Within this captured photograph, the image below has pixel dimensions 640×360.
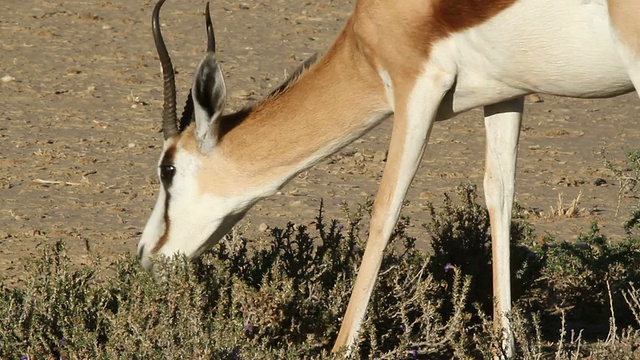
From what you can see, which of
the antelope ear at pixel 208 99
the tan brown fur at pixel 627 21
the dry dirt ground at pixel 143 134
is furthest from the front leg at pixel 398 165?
the dry dirt ground at pixel 143 134

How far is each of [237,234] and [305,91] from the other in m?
0.92

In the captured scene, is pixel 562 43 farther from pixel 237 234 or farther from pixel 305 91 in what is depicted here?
pixel 237 234

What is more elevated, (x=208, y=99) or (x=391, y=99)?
(x=208, y=99)

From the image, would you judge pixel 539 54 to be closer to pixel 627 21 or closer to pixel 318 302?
pixel 627 21

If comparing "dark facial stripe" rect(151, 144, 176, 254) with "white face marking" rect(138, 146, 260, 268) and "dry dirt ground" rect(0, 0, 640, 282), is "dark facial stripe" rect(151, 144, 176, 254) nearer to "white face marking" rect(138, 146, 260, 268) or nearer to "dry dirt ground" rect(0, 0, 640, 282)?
"white face marking" rect(138, 146, 260, 268)

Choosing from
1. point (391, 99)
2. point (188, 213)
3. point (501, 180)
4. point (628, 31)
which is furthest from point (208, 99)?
point (628, 31)

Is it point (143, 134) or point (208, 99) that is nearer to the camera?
point (208, 99)

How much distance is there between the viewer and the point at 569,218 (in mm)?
8016

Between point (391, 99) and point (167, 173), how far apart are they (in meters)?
1.11

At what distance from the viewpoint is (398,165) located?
524 centimetres

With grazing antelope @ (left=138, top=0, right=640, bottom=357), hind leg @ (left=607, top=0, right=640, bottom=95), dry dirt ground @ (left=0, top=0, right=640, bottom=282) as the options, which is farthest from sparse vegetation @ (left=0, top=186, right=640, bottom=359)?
dry dirt ground @ (left=0, top=0, right=640, bottom=282)

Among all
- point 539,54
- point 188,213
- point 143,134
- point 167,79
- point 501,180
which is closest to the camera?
point 539,54

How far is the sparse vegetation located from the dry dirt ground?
47.6 inches

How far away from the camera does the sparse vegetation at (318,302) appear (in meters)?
4.89
